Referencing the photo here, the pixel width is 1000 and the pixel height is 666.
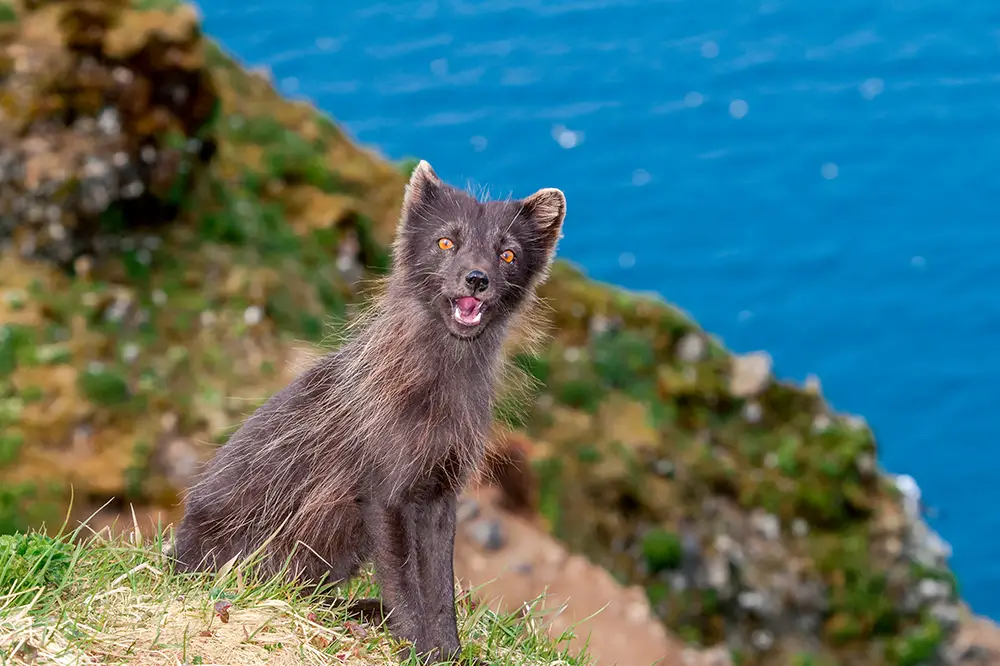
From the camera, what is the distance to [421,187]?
22.2 feet

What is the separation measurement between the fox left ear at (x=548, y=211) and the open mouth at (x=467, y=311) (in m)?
0.67

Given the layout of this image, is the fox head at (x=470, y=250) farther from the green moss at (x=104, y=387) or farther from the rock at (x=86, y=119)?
the rock at (x=86, y=119)

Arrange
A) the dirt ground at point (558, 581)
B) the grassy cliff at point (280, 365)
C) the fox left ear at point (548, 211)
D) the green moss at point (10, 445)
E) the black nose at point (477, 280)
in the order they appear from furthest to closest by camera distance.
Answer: the dirt ground at point (558, 581), the grassy cliff at point (280, 365), the green moss at point (10, 445), the fox left ear at point (548, 211), the black nose at point (477, 280)

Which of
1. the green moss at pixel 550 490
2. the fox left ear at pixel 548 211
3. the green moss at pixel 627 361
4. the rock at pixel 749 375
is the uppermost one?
the rock at pixel 749 375

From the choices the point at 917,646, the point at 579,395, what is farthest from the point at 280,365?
the point at 917,646

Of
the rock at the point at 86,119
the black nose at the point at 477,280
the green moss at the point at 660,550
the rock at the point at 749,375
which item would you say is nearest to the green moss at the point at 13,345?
the rock at the point at 86,119

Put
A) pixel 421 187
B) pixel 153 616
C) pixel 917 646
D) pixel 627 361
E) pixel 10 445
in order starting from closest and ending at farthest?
pixel 153 616, pixel 421 187, pixel 10 445, pixel 917 646, pixel 627 361

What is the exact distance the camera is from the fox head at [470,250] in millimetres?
6332

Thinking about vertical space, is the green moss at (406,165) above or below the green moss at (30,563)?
above

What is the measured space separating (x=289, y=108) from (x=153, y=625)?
1680cm

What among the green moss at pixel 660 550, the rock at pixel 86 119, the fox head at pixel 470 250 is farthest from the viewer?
Answer: the green moss at pixel 660 550

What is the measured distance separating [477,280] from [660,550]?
1089cm

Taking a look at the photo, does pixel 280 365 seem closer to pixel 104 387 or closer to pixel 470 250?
pixel 104 387

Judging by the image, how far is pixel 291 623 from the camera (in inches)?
242
